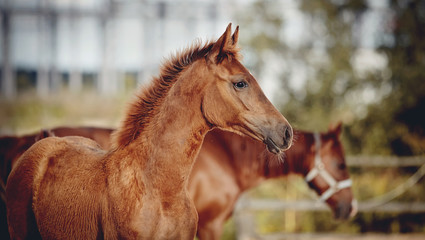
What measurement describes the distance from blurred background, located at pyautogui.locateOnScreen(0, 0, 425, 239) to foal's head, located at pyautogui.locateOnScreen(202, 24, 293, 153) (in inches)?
162

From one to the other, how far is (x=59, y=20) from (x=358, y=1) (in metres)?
9.31

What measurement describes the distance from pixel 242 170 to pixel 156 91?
2147 mm

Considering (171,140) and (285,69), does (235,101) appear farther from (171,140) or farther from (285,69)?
(285,69)

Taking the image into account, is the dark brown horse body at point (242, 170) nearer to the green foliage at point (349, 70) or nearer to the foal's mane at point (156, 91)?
the foal's mane at point (156, 91)

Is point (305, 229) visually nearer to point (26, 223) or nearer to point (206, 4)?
point (26, 223)

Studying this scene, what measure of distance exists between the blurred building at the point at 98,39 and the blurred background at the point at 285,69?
0.03 meters

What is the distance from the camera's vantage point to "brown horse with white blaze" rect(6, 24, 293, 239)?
88.0 inches

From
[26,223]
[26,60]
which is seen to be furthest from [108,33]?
[26,223]

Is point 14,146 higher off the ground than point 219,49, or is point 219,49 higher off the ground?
point 219,49

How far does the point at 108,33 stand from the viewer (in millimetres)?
12938

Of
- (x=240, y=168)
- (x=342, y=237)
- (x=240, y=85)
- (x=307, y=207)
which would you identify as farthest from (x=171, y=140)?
(x=342, y=237)

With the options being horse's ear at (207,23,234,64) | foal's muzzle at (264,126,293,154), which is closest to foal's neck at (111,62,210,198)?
horse's ear at (207,23,234,64)

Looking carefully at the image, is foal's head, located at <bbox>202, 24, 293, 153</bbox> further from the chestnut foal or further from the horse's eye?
the chestnut foal

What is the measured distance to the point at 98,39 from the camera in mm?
13133
